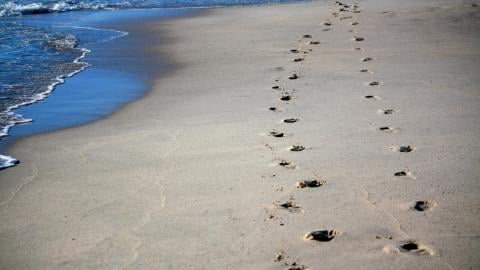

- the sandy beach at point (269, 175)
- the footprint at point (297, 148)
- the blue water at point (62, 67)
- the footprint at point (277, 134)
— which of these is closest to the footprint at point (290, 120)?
the sandy beach at point (269, 175)

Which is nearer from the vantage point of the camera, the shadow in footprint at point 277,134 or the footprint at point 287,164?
the footprint at point 287,164

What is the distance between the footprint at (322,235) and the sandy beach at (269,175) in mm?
11

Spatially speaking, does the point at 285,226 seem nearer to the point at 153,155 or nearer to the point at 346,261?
the point at 346,261

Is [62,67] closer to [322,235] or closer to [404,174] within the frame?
[404,174]

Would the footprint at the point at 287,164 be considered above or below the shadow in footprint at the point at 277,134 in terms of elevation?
below

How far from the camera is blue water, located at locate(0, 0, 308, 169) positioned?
6461 millimetres

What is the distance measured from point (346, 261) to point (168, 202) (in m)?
1.41

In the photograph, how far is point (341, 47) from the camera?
9281 millimetres

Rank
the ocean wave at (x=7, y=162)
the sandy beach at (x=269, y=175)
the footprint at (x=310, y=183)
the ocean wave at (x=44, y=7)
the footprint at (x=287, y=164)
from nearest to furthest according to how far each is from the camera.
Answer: the sandy beach at (x=269, y=175), the footprint at (x=310, y=183), the footprint at (x=287, y=164), the ocean wave at (x=7, y=162), the ocean wave at (x=44, y=7)

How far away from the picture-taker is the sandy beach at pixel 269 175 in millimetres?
3145

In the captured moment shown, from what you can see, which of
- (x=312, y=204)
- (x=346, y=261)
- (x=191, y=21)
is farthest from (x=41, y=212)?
(x=191, y=21)

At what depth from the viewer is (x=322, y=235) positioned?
322cm

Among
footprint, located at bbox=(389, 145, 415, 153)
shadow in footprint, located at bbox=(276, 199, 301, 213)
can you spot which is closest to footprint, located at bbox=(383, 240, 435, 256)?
shadow in footprint, located at bbox=(276, 199, 301, 213)

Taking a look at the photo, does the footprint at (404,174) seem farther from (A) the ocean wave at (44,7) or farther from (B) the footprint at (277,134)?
(A) the ocean wave at (44,7)
